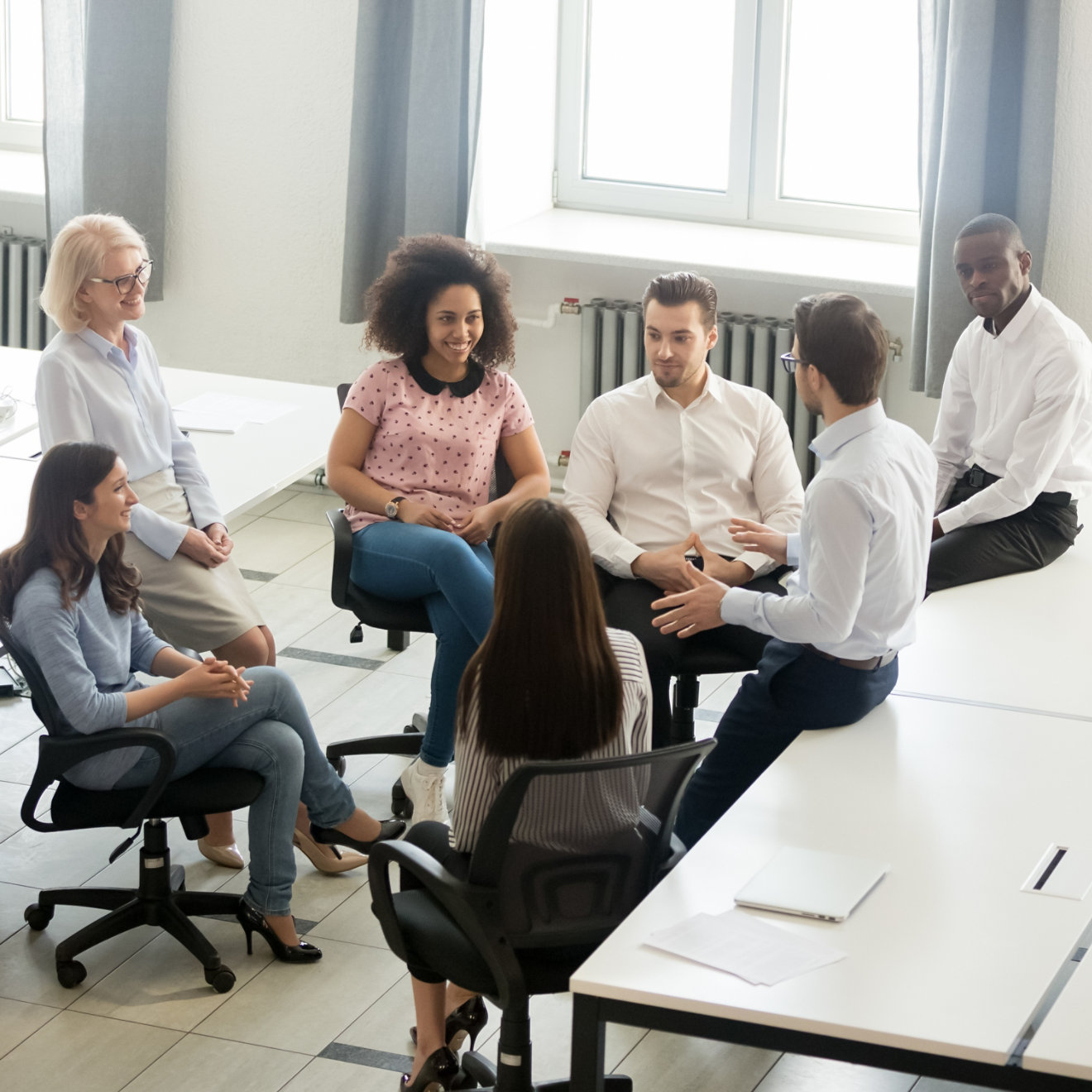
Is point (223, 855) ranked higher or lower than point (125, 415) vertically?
lower

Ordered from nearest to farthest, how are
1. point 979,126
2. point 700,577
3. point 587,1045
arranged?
point 587,1045, point 700,577, point 979,126

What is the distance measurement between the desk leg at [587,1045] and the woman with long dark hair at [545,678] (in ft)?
1.06

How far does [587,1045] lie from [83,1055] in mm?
1211

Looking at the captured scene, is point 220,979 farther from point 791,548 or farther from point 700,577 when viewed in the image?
point 791,548

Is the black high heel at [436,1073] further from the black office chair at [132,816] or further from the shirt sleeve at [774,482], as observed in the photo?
the shirt sleeve at [774,482]

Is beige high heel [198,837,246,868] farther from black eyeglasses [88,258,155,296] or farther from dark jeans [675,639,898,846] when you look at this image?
black eyeglasses [88,258,155,296]

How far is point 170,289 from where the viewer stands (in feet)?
20.0

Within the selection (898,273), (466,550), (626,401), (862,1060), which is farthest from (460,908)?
(898,273)

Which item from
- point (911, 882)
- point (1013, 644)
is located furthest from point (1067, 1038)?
point (1013, 644)

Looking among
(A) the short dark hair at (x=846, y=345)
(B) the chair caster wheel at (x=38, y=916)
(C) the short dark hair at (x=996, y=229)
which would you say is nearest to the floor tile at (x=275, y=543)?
(B) the chair caster wheel at (x=38, y=916)

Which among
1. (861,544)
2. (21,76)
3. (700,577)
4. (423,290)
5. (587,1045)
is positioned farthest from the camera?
(21,76)

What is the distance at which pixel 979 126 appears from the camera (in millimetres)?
4785

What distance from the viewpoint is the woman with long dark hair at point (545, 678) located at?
2.28 m

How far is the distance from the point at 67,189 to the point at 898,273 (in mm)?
3076
